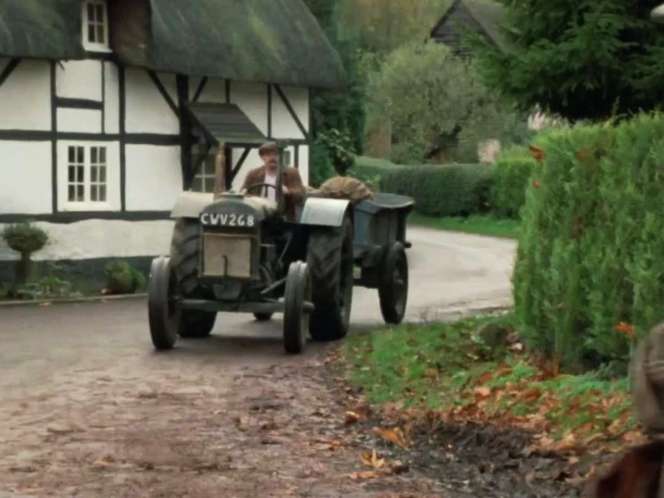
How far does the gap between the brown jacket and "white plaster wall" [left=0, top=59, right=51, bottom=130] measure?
1017 centimetres

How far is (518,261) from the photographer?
13.8m

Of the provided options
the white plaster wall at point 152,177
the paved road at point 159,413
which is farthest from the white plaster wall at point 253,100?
the paved road at point 159,413

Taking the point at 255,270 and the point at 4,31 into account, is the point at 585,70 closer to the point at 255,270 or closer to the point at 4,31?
the point at 255,270

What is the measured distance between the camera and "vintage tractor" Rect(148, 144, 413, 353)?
16.6 m

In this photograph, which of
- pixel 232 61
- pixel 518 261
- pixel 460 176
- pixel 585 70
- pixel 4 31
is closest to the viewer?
pixel 518 261

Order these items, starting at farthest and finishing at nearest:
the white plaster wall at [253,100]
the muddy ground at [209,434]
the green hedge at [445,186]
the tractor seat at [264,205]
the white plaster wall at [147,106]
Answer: the green hedge at [445,186] < the white plaster wall at [253,100] < the white plaster wall at [147,106] < the tractor seat at [264,205] < the muddy ground at [209,434]

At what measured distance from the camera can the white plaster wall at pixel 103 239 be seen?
92.5 feet

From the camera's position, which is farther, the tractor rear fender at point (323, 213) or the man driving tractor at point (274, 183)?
the man driving tractor at point (274, 183)

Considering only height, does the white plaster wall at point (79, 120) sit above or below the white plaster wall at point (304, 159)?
above

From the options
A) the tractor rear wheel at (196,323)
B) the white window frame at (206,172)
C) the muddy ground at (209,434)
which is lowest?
the tractor rear wheel at (196,323)

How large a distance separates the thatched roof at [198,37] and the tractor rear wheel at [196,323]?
31.3 feet

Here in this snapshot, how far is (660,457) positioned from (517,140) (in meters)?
59.5

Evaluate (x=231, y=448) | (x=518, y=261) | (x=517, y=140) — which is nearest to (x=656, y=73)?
(x=518, y=261)

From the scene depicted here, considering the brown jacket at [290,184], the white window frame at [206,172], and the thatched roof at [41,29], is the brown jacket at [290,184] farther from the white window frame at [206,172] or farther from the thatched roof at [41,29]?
the white window frame at [206,172]
